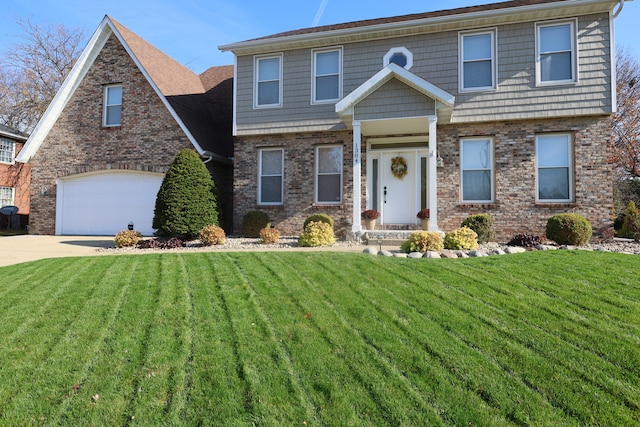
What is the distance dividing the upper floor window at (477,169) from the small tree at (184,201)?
7.57 m

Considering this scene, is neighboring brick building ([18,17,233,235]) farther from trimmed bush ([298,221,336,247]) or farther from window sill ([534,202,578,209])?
window sill ([534,202,578,209])

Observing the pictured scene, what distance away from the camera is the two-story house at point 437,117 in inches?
416

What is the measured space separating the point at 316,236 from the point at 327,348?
6357mm

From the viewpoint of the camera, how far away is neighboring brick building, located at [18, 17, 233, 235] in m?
13.9

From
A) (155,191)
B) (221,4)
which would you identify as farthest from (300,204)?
(221,4)

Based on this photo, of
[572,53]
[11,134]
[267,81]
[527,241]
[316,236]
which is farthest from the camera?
[11,134]

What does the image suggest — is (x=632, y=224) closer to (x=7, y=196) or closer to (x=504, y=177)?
(x=504, y=177)

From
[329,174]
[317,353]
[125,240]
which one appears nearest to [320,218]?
[329,174]

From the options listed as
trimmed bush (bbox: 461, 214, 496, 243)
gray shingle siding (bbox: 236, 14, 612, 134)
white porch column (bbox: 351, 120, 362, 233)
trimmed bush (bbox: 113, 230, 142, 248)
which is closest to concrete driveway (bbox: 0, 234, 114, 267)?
trimmed bush (bbox: 113, 230, 142, 248)

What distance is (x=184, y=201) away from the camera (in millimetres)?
10969

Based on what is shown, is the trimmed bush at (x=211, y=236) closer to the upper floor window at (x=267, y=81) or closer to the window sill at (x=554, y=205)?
the upper floor window at (x=267, y=81)

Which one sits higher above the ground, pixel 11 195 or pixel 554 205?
pixel 11 195

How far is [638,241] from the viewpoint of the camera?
406 inches

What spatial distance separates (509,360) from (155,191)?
13.2 meters
